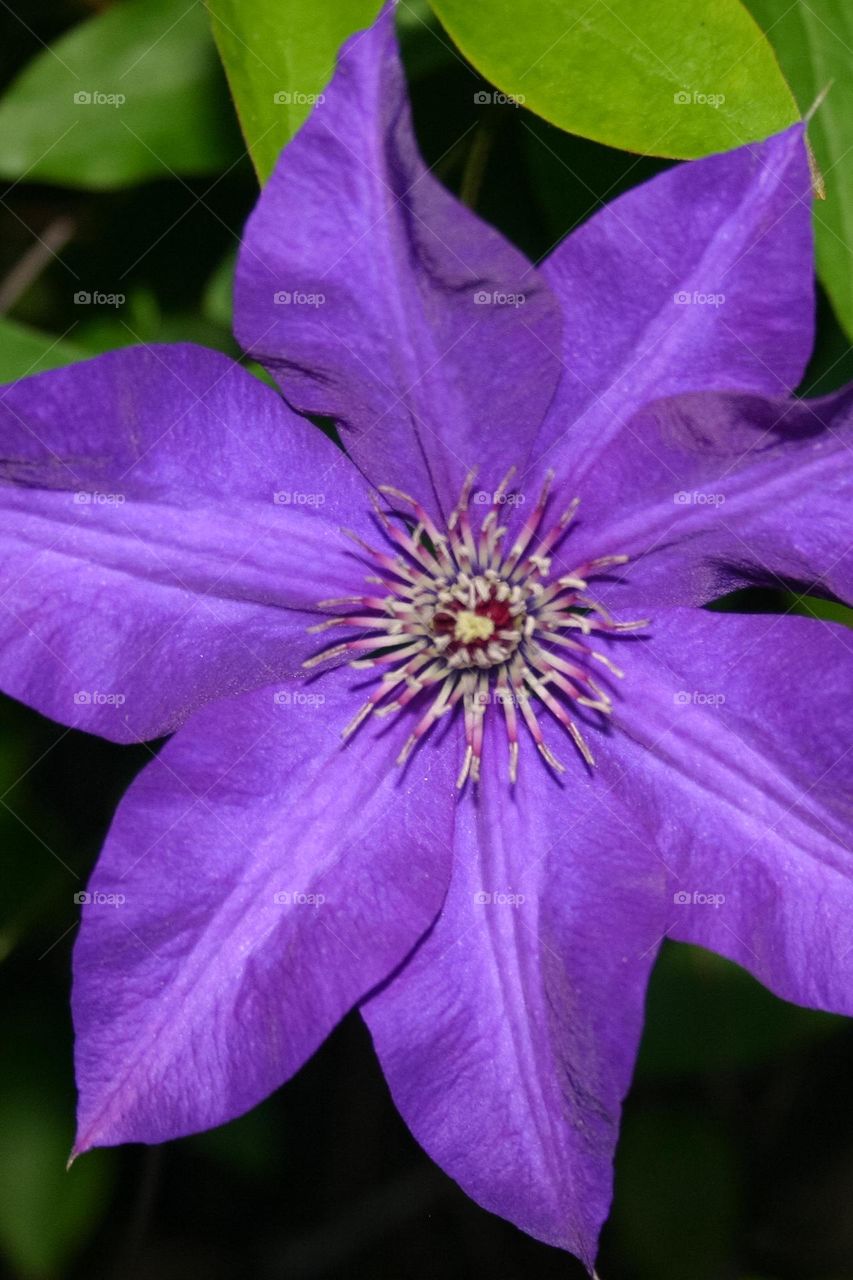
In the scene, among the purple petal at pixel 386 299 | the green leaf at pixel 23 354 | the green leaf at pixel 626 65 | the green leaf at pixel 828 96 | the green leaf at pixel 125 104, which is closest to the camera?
the purple petal at pixel 386 299

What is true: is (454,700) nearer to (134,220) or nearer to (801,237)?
(801,237)

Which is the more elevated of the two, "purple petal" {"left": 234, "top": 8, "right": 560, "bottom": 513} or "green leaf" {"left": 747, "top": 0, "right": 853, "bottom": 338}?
"green leaf" {"left": 747, "top": 0, "right": 853, "bottom": 338}

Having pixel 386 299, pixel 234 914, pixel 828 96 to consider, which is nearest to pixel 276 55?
pixel 386 299

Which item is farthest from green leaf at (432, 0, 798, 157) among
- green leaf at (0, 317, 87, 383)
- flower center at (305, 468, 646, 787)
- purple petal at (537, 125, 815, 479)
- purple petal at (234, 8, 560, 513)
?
green leaf at (0, 317, 87, 383)

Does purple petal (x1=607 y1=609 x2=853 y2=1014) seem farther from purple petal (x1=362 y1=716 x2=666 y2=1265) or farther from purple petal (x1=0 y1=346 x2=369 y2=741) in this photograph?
purple petal (x1=0 y1=346 x2=369 y2=741)

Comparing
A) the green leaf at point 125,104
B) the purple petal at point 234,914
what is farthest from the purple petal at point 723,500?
the green leaf at point 125,104

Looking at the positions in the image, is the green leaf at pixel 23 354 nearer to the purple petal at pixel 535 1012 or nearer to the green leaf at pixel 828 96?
the purple petal at pixel 535 1012

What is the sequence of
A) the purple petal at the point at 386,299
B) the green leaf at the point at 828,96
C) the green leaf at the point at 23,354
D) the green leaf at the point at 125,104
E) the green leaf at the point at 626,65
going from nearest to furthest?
the purple petal at the point at 386,299 < the green leaf at the point at 626,65 < the green leaf at the point at 828,96 < the green leaf at the point at 23,354 < the green leaf at the point at 125,104
